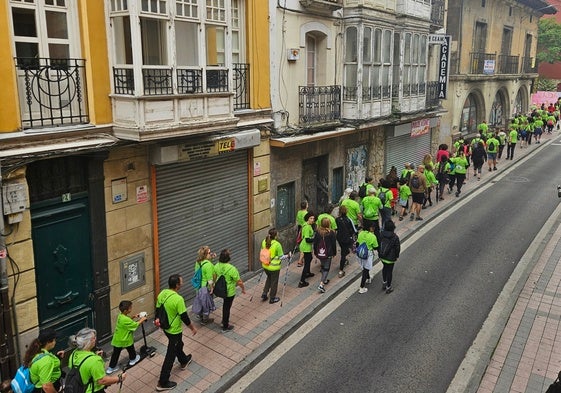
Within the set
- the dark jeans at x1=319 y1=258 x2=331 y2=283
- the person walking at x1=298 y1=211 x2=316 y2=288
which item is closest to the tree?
the person walking at x1=298 y1=211 x2=316 y2=288

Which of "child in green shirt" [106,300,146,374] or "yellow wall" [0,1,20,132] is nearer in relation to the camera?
"yellow wall" [0,1,20,132]

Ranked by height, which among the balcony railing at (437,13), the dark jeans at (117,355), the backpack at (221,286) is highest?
the balcony railing at (437,13)

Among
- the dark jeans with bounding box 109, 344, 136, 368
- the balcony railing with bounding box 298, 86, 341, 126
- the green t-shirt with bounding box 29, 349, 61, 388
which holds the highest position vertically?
the balcony railing with bounding box 298, 86, 341, 126

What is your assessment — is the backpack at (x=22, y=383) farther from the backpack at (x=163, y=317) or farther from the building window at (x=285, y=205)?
the building window at (x=285, y=205)

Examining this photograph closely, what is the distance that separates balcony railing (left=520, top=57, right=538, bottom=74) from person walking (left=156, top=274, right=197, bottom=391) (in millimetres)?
36337

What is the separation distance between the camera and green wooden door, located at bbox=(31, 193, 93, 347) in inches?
322

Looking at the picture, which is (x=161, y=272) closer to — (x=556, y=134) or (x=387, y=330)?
(x=387, y=330)

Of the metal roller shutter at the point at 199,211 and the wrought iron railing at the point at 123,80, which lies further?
the metal roller shutter at the point at 199,211

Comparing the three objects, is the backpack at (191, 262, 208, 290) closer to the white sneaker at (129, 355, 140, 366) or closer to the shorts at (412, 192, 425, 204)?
the white sneaker at (129, 355, 140, 366)

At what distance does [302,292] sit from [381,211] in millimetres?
4654

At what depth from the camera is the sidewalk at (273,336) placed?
843cm

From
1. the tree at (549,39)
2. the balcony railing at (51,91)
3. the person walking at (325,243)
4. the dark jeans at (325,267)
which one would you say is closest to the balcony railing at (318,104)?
the person walking at (325,243)

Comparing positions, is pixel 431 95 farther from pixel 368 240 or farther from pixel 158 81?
pixel 158 81

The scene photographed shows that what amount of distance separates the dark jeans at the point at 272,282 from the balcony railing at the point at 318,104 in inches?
196
